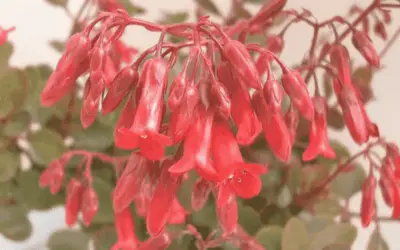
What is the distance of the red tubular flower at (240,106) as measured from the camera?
0.36 meters

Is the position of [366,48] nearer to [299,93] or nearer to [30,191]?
[299,93]

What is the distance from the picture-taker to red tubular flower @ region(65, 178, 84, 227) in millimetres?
550

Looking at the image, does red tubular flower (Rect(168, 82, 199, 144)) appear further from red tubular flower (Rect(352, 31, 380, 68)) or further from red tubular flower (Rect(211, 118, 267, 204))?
red tubular flower (Rect(352, 31, 380, 68))

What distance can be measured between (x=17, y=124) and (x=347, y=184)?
1.59 feet

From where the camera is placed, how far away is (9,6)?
3.36ft

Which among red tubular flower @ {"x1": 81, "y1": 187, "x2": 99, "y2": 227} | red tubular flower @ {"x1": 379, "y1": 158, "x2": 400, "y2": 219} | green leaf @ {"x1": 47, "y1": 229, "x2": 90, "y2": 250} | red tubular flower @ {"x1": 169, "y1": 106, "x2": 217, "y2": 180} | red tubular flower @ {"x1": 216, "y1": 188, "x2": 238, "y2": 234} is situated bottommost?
green leaf @ {"x1": 47, "y1": 229, "x2": 90, "y2": 250}

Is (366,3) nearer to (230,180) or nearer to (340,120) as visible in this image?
(340,120)

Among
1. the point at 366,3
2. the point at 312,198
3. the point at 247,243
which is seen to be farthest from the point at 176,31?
the point at 366,3

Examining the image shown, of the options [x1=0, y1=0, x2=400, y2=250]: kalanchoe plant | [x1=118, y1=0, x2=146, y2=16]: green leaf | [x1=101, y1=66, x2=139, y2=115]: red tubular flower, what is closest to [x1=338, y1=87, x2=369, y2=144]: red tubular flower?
[x1=0, y1=0, x2=400, y2=250]: kalanchoe plant

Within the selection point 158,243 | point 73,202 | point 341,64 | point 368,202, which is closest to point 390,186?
point 368,202

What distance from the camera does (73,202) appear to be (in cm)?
56

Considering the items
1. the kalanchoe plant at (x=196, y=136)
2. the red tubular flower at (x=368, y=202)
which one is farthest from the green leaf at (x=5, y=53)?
the red tubular flower at (x=368, y=202)

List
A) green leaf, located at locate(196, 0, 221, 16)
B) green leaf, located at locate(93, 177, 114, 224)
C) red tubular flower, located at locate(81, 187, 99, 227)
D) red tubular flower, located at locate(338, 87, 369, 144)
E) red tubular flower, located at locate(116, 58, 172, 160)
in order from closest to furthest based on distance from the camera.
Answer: red tubular flower, located at locate(116, 58, 172, 160)
red tubular flower, located at locate(338, 87, 369, 144)
red tubular flower, located at locate(81, 187, 99, 227)
green leaf, located at locate(93, 177, 114, 224)
green leaf, located at locate(196, 0, 221, 16)

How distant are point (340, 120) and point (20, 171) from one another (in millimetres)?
475
